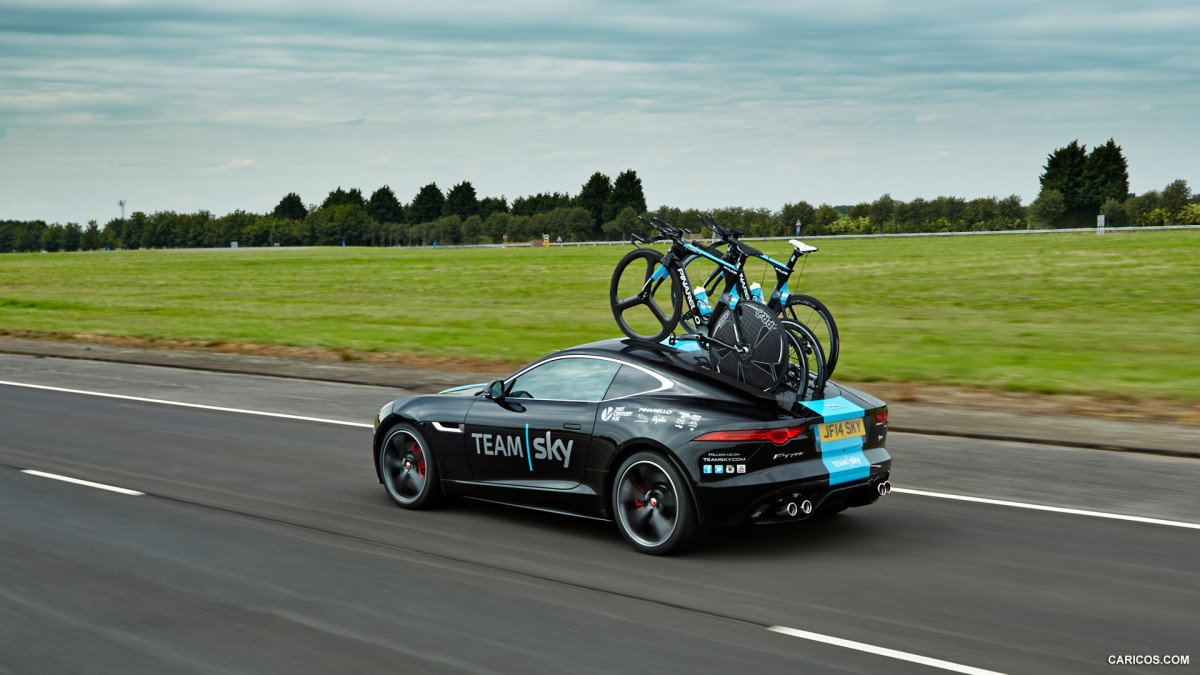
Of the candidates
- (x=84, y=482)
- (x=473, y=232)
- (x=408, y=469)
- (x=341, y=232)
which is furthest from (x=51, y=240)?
(x=408, y=469)

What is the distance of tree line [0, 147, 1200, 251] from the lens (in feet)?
336

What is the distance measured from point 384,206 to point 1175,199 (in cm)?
13563

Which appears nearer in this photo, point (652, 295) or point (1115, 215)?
point (652, 295)

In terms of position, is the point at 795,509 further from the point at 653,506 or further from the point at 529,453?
the point at 529,453

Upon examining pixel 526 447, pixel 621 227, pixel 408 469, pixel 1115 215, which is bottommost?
pixel 408 469

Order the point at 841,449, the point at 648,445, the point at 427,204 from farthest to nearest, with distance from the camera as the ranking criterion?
the point at 427,204
the point at 841,449
the point at 648,445

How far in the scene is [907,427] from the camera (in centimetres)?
1238

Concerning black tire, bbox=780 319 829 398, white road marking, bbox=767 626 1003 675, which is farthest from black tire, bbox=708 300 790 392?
white road marking, bbox=767 626 1003 675

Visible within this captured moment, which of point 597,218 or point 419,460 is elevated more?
point 597,218

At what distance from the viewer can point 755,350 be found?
24.9ft

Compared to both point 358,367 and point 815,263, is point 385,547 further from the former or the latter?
point 815,263

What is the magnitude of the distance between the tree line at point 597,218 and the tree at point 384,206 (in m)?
0.17

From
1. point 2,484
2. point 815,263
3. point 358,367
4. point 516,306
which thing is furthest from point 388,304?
point 2,484

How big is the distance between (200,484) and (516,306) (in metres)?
24.4
